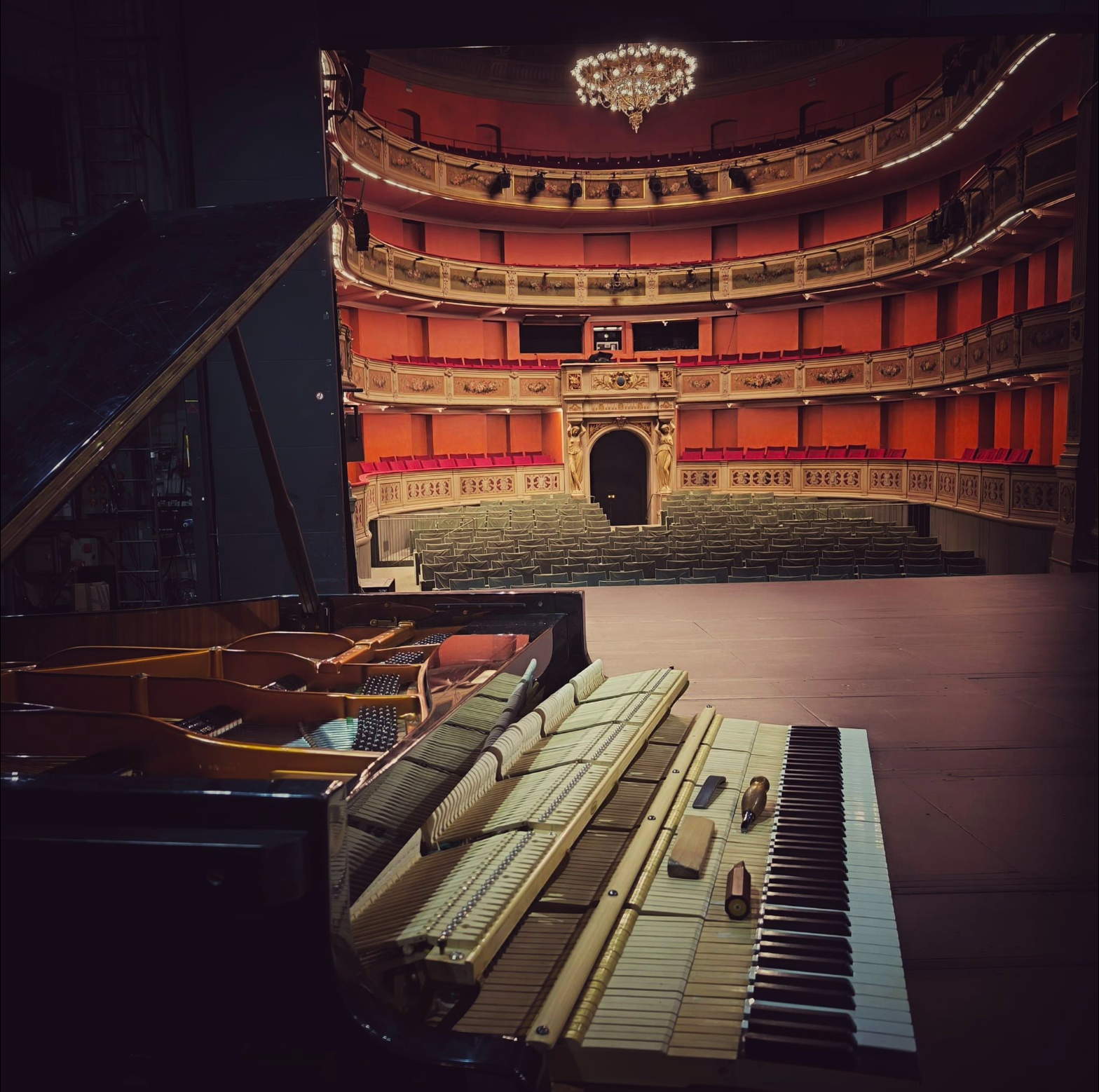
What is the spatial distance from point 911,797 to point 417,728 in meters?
1.71

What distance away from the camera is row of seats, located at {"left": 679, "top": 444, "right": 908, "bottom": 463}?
17547 millimetres

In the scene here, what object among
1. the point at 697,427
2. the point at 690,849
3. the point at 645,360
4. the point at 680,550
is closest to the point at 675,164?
the point at 645,360

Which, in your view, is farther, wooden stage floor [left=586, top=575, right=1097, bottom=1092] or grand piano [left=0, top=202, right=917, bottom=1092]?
wooden stage floor [left=586, top=575, right=1097, bottom=1092]

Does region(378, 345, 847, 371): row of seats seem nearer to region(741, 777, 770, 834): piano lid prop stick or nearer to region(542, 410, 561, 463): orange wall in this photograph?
region(542, 410, 561, 463): orange wall

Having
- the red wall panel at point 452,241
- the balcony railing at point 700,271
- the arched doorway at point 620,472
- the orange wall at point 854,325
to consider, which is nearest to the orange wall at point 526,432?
the arched doorway at point 620,472

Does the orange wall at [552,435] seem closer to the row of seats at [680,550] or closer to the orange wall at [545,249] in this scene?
the orange wall at [545,249]

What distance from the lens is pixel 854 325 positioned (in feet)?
63.2

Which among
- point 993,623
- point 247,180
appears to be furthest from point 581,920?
point 247,180

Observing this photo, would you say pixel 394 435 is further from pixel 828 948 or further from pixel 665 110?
pixel 828 948

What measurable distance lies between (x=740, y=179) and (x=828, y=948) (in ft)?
64.8

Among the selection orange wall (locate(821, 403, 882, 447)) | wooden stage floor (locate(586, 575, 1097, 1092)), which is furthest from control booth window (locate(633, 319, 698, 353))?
wooden stage floor (locate(586, 575, 1097, 1092))

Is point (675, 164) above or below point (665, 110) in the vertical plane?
below

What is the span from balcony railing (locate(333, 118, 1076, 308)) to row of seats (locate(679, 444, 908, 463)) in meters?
3.46

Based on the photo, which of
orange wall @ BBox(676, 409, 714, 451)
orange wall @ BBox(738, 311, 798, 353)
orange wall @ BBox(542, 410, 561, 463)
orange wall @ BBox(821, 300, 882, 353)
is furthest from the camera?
orange wall @ BBox(676, 409, 714, 451)
